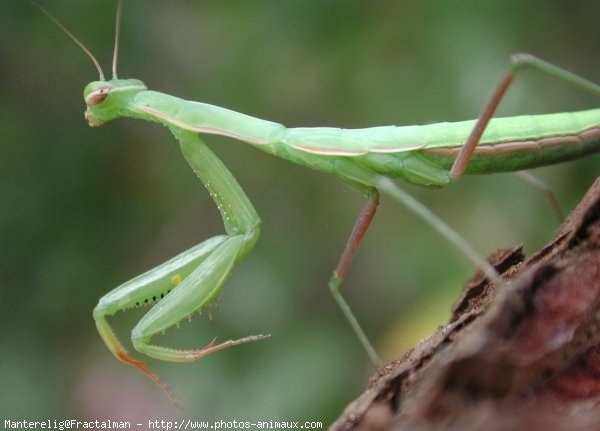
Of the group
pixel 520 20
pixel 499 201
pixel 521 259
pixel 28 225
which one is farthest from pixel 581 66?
pixel 28 225

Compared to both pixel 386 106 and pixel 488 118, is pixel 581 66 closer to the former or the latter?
pixel 386 106

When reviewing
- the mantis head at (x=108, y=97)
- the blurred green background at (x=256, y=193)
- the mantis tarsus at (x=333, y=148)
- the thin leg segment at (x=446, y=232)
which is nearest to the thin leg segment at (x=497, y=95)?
the mantis tarsus at (x=333, y=148)

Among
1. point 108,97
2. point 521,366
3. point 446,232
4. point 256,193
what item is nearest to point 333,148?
point 446,232

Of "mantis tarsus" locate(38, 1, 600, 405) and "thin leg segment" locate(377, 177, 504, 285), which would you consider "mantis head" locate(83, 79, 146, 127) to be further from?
"thin leg segment" locate(377, 177, 504, 285)

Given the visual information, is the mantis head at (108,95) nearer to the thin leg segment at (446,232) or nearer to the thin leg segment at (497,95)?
the thin leg segment at (446,232)

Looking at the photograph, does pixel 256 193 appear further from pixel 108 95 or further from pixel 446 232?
pixel 446 232

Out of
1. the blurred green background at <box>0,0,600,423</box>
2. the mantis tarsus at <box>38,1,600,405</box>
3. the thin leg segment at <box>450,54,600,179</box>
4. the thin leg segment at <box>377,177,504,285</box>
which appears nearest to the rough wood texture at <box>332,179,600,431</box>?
the thin leg segment at <box>377,177,504,285</box>
